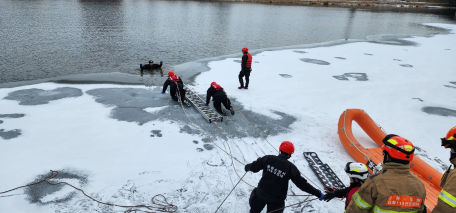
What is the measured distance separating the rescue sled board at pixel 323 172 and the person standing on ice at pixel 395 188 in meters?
2.46

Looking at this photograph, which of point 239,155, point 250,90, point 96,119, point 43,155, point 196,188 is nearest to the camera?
point 196,188

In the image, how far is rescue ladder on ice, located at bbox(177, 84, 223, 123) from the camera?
716 cm

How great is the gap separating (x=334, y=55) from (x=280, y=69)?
5.02 m

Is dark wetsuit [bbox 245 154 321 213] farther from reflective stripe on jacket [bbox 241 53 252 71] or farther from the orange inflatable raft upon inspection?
reflective stripe on jacket [bbox 241 53 252 71]

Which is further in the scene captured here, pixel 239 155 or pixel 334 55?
pixel 334 55

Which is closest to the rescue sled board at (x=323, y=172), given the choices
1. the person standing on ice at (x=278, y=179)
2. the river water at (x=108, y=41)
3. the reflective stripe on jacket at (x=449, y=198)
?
the person standing on ice at (x=278, y=179)

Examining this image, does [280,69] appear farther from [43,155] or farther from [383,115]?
[43,155]

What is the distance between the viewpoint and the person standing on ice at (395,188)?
227cm

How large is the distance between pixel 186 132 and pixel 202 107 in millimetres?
1487

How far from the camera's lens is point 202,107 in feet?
25.6

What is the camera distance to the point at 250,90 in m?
9.73

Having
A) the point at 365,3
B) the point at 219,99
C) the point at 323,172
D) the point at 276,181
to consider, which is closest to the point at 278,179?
the point at 276,181

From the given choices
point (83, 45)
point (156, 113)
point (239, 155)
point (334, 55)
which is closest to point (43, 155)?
point (156, 113)

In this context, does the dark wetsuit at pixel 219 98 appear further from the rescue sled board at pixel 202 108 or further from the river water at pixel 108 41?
the river water at pixel 108 41
